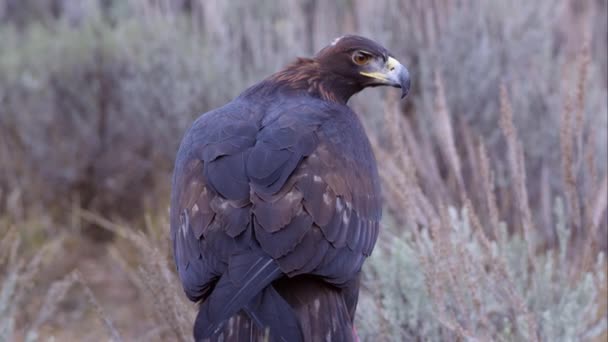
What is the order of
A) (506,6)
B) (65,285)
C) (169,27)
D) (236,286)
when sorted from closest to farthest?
(236,286)
(65,285)
(506,6)
(169,27)

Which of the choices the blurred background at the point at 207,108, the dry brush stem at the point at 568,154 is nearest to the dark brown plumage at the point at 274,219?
the dry brush stem at the point at 568,154

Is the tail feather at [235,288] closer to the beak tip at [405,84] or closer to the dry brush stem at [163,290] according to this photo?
the dry brush stem at [163,290]

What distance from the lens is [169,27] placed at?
6824 mm

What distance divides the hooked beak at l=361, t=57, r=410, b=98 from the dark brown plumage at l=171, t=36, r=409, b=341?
0.35 meters

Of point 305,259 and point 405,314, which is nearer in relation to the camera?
point 305,259

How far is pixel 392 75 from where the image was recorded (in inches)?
153

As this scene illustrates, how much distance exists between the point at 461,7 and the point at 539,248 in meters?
1.54

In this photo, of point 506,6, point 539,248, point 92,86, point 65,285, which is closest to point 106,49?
point 92,86

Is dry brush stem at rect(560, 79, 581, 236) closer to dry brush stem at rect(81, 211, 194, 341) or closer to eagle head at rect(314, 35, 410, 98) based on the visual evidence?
eagle head at rect(314, 35, 410, 98)

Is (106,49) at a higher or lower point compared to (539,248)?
higher

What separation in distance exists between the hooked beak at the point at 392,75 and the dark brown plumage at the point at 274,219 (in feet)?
1.15

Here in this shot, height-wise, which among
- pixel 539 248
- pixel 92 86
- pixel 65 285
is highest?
pixel 65 285

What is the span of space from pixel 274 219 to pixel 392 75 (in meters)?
1.11

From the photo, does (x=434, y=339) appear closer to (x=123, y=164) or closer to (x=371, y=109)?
(x=371, y=109)
